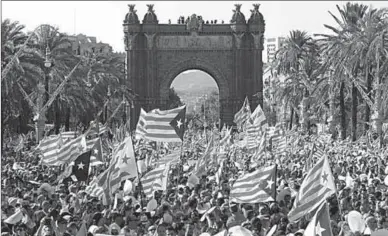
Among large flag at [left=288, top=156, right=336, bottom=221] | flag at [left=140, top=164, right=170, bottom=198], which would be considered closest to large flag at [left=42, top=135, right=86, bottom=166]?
flag at [left=140, top=164, right=170, bottom=198]

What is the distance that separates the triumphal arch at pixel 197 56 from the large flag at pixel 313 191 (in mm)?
63194

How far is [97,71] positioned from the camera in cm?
5478

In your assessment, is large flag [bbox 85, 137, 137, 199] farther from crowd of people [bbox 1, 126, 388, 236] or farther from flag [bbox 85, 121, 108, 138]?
flag [bbox 85, 121, 108, 138]

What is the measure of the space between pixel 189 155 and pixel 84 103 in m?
11.5

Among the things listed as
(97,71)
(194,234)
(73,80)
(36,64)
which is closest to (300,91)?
(97,71)

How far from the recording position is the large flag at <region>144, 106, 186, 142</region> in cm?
2055

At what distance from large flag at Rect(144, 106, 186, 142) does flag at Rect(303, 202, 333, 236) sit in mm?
10557

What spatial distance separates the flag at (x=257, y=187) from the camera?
569 inches

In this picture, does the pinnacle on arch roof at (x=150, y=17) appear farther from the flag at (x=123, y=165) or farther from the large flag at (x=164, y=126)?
the flag at (x=123, y=165)

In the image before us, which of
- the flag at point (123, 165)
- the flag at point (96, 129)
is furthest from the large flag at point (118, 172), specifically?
the flag at point (96, 129)

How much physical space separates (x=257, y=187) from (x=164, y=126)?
6392 mm

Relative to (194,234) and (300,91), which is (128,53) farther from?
(194,234)

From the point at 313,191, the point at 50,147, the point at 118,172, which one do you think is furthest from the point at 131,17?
the point at 313,191

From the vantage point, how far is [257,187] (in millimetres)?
14688
